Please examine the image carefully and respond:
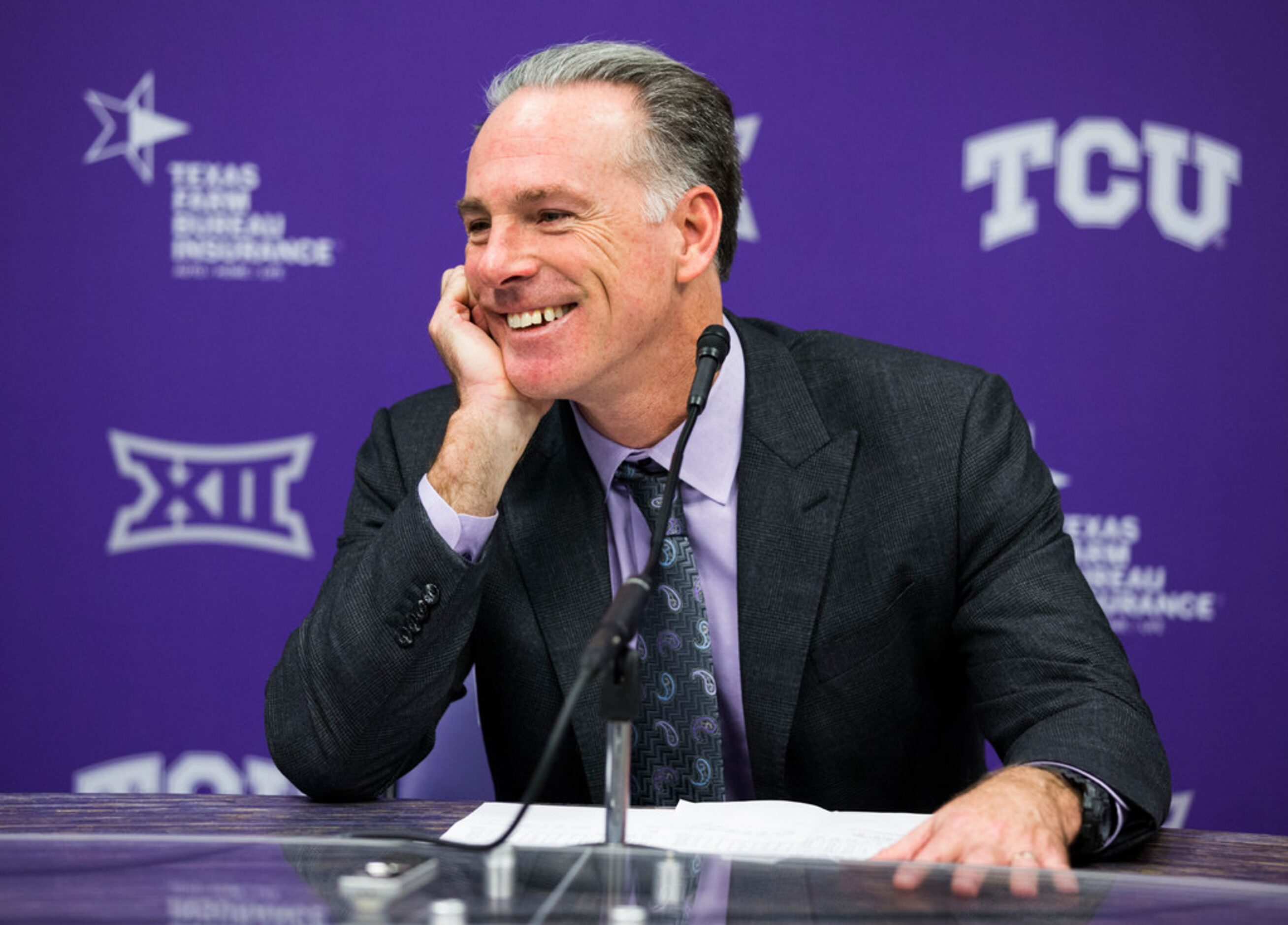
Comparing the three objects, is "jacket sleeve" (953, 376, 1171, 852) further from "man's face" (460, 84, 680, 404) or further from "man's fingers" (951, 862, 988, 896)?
"man's face" (460, 84, 680, 404)

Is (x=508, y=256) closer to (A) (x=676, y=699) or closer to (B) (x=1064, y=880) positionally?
(A) (x=676, y=699)

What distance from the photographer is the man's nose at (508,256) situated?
1590 mm

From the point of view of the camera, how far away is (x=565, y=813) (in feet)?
4.12

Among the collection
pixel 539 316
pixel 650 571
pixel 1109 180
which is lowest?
pixel 650 571

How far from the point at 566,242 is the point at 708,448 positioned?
336mm

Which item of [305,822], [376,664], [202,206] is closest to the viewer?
[305,822]

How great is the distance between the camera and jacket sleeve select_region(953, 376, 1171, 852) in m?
1.27

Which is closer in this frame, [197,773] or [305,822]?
[305,822]

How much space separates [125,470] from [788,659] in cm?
161

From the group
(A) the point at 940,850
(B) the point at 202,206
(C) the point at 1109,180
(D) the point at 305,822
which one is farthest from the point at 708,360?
(B) the point at 202,206

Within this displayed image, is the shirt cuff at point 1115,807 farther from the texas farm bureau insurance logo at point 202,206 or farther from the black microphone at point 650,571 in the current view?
the texas farm bureau insurance logo at point 202,206

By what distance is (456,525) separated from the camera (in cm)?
148

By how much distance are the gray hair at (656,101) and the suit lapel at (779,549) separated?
320mm

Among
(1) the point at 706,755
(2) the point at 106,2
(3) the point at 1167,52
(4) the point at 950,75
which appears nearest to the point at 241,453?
(2) the point at 106,2
